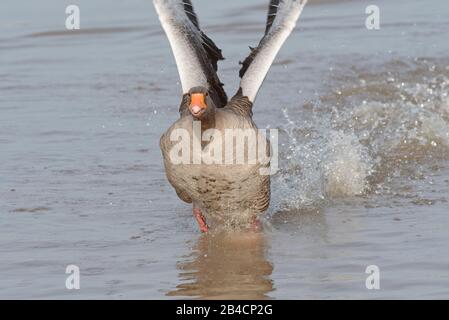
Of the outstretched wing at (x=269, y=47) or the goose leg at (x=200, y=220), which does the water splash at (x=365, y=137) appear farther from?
the outstretched wing at (x=269, y=47)

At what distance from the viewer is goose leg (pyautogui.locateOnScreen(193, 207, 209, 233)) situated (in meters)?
8.35

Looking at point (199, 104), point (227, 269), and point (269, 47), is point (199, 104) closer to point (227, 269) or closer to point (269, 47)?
point (227, 269)

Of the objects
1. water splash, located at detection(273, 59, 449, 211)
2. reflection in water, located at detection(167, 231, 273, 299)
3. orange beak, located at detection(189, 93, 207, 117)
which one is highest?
orange beak, located at detection(189, 93, 207, 117)

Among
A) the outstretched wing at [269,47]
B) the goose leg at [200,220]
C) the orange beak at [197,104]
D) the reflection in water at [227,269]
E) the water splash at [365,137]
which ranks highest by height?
the outstretched wing at [269,47]

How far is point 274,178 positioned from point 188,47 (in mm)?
1625

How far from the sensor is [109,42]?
15852 mm

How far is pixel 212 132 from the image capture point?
7.58m

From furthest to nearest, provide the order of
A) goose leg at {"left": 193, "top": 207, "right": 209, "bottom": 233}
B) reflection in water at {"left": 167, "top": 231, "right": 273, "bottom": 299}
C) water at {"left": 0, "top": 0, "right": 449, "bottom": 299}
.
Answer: goose leg at {"left": 193, "top": 207, "right": 209, "bottom": 233} → water at {"left": 0, "top": 0, "right": 449, "bottom": 299} → reflection in water at {"left": 167, "top": 231, "right": 273, "bottom": 299}

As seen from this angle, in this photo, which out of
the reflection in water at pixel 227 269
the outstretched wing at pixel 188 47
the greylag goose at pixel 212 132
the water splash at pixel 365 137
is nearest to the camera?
the reflection in water at pixel 227 269

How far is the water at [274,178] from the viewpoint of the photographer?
23.9ft

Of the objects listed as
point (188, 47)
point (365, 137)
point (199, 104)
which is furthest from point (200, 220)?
point (365, 137)

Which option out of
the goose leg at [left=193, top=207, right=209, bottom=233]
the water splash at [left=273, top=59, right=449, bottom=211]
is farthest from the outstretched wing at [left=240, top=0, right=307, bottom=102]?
the water splash at [left=273, top=59, right=449, bottom=211]

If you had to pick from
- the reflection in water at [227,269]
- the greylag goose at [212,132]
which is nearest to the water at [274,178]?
the reflection in water at [227,269]

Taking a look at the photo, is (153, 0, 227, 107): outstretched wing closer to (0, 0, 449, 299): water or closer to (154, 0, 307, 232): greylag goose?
(154, 0, 307, 232): greylag goose
